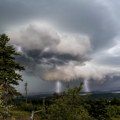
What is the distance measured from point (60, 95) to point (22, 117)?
37.0m

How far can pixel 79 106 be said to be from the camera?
40781 mm

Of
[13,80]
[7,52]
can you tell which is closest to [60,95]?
[13,80]

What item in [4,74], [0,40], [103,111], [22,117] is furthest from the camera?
[22,117]

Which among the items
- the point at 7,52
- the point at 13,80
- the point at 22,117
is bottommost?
the point at 22,117

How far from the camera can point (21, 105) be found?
95.9 meters

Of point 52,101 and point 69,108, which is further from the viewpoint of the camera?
point 52,101

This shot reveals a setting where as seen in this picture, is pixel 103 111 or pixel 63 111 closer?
pixel 63 111

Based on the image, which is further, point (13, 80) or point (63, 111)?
point (13, 80)

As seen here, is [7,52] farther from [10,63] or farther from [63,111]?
[63,111]

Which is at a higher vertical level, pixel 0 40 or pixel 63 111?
pixel 0 40

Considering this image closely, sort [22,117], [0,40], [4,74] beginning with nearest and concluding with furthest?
1. [4,74]
2. [0,40]
3. [22,117]

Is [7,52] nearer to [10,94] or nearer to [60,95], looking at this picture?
[10,94]

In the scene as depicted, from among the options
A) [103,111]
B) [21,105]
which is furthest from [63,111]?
[21,105]

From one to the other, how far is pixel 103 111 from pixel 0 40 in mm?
21057
